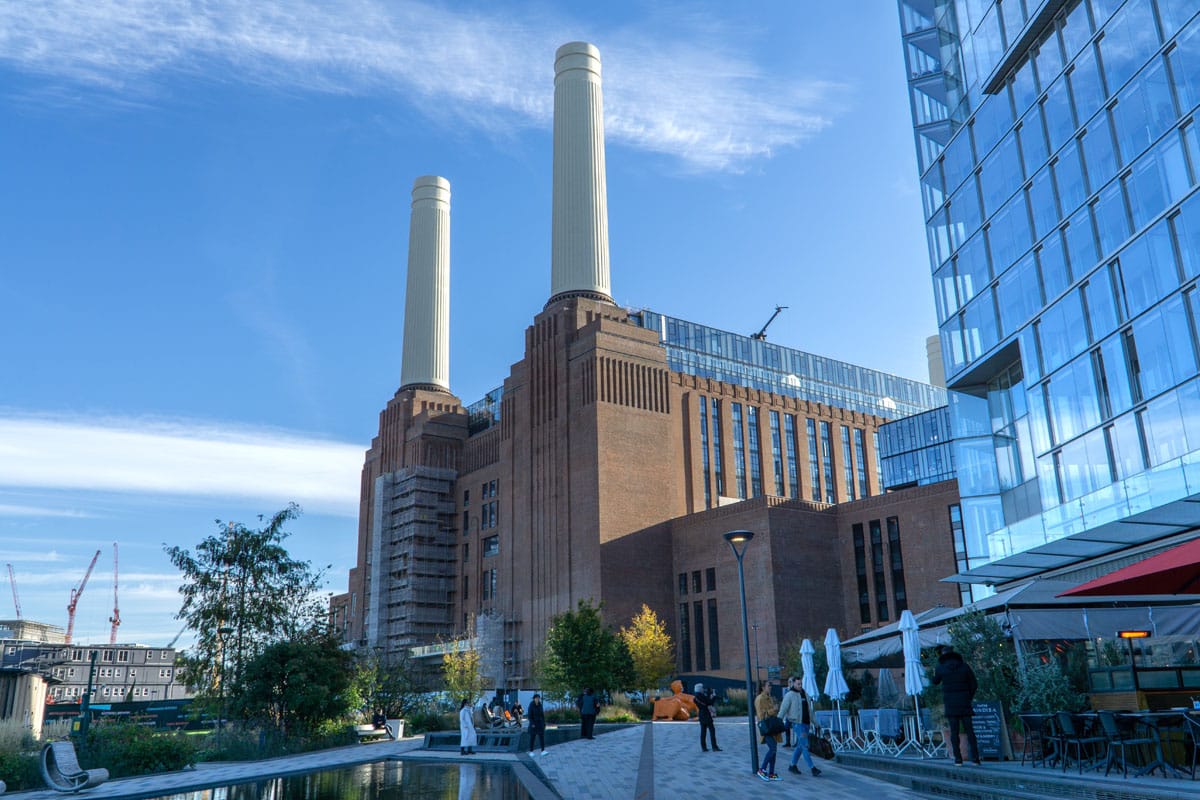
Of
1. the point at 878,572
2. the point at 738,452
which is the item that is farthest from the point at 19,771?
the point at 738,452

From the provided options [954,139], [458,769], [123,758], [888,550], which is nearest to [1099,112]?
[954,139]

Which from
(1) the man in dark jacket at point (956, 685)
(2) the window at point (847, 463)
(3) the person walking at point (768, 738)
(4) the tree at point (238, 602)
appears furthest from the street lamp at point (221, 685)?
(2) the window at point (847, 463)

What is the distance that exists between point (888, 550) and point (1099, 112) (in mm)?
36327

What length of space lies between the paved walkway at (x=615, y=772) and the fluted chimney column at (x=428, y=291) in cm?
6579

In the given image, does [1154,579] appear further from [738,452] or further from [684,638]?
[738,452]

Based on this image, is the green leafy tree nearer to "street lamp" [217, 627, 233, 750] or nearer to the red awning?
"street lamp" [217, 627, 233, 750]

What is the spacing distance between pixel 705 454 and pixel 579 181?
2513 centimetres

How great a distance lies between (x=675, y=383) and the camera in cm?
7469

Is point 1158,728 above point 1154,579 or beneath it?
beneath

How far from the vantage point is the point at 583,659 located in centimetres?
4856

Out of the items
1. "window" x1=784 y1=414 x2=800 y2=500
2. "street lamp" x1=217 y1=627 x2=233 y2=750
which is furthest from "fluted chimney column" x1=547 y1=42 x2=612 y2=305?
"street lamp" x1=217 y1=627 x2=233 y2=750

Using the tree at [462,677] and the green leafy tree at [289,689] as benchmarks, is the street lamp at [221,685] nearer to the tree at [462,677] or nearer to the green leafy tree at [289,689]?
the green leafy tree at [289,689]

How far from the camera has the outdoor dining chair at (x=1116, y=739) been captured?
1296cm

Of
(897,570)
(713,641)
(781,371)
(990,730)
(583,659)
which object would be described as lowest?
(990,730)
